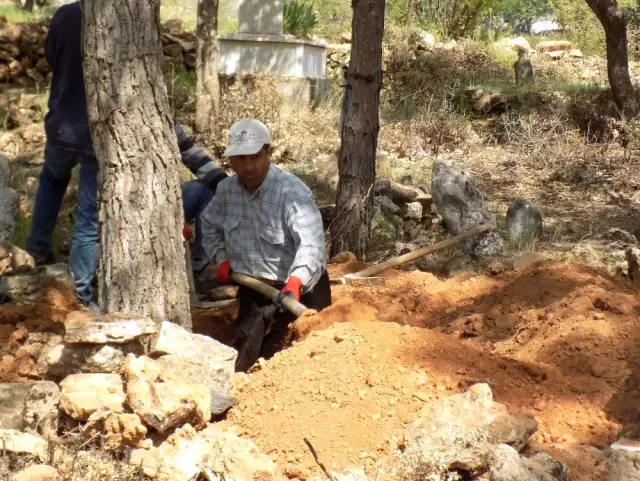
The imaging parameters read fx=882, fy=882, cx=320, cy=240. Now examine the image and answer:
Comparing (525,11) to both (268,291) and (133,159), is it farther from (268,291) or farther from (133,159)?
(133,159)

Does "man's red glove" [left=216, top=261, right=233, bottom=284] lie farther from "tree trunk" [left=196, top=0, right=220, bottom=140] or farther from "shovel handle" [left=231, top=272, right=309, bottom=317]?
"tree trunk" [left=196, top=0, right=220, bottom=140]

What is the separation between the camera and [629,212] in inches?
346

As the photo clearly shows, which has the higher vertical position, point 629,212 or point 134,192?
point 134,192

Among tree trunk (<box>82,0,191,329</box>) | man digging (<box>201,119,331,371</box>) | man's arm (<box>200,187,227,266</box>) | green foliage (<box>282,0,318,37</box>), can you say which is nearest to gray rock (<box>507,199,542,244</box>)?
man digging (<box>201,119,331,371</box>)

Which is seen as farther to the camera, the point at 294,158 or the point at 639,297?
the point at 294,158

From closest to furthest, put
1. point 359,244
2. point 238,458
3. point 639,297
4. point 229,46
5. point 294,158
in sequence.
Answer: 1. point 238,458
2. point 639,297
3. point 359,244
4. point 294,158
5. point 229,46

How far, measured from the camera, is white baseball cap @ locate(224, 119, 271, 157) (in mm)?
4469

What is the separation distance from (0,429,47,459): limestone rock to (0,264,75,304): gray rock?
6.36 ft

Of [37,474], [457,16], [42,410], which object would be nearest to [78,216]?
[42,410]

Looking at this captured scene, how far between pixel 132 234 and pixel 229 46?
8574 millimetres

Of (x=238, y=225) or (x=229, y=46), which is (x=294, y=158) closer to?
(x=229, y=46)

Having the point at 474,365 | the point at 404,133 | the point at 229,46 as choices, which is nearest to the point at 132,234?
the point at 474,365

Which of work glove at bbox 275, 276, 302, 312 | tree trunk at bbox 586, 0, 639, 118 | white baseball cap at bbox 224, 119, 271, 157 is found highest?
tree trunk at bbox 586, 0, 639, 118

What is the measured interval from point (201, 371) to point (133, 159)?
97 cm
